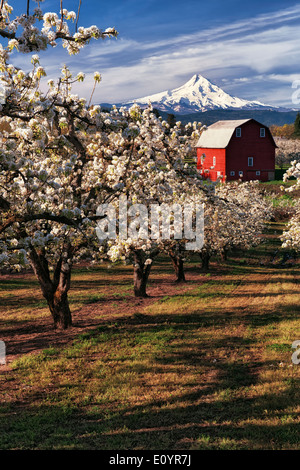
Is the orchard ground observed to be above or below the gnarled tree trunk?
below

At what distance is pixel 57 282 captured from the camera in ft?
58.9

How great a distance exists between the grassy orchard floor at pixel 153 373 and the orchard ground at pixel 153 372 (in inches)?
1.4

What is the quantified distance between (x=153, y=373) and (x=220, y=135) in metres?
71.6

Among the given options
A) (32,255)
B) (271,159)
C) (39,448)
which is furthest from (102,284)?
(271,159)

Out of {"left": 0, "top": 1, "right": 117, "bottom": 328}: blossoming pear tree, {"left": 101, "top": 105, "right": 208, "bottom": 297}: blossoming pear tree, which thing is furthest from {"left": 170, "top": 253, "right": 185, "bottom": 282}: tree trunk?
{"left": 0, "top": 1, "right": 117, "bottom": 328}: blossoming pear tree

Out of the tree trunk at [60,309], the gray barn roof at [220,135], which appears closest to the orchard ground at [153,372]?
the tree trunk at [60,309]

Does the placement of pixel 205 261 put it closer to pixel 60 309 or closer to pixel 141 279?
pixel 141 279

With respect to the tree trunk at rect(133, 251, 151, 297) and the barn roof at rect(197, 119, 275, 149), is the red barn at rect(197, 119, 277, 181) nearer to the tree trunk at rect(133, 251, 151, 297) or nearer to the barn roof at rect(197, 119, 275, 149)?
the barn roof at rect(197, 119, 275, 149)

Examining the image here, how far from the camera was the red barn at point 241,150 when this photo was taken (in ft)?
255

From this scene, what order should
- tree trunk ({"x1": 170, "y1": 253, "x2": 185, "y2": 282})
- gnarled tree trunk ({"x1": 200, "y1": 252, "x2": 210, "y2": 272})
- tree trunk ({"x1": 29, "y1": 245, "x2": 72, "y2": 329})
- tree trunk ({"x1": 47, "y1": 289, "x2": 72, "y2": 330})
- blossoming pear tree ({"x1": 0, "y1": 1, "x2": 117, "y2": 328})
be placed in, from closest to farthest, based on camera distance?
blossoming pear tree ({"x1": 0, "y1": 1, "x2": 117, "y2": 328}) < tree trunk ({"x1": 29, "y1": 245, "x2": 72, "y2": 329}) < tree trunk ({"x1": 47, "y1": 289, "x2": 72, "y2": 330}) < tree trunk ({"x1": 170, "y1": 253, "x2": 185, "y2": 282}) < gnarled tree trunk ({"x1": 200, "y1": 252, "x2": 210, "y2": 272})

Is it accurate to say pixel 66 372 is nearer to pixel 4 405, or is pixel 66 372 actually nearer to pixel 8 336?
pixel 4 405

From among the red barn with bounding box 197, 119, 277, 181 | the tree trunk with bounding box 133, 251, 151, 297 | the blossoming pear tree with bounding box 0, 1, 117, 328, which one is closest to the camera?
the blossoming pear tree with bounding box 0, 1, 117, 328

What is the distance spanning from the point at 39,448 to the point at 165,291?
19.0 meters

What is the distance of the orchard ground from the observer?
941 centimetres
